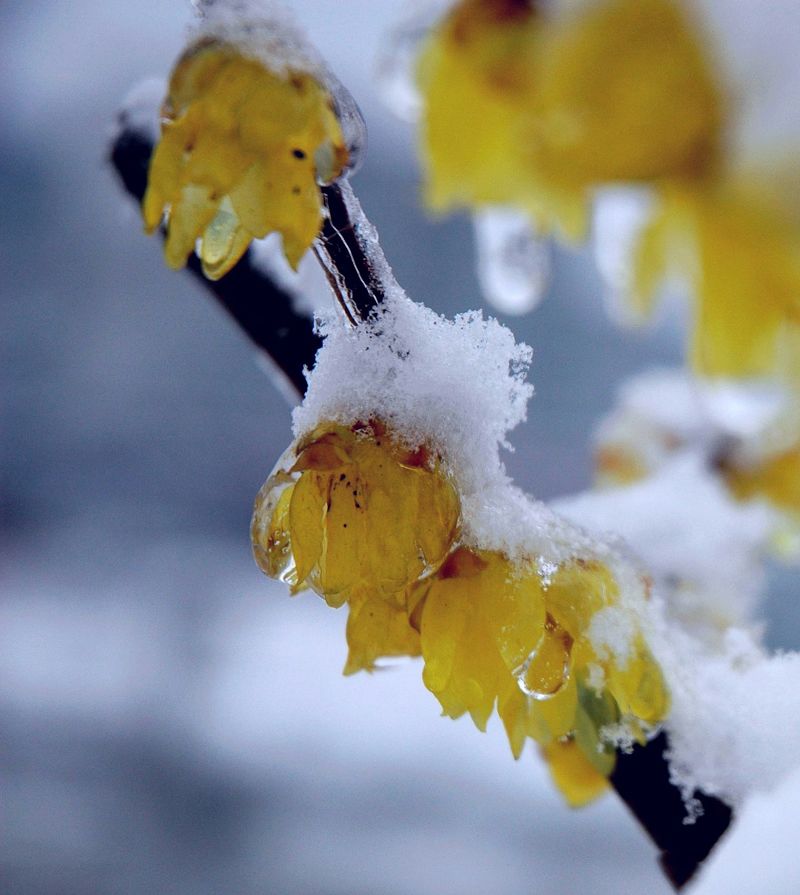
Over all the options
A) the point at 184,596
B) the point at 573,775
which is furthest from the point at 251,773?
the point at 573,775

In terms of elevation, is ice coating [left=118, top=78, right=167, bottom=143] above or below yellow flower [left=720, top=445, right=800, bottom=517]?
above

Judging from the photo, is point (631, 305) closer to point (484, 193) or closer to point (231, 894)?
point (484, 193)

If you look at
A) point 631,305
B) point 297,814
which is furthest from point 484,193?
point 297,814

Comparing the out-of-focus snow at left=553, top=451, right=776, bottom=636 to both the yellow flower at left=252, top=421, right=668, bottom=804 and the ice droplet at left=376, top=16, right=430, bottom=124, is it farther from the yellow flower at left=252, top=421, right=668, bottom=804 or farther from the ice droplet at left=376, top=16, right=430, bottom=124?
the ice droplet at left=376, top=16, right=430, bottom=124

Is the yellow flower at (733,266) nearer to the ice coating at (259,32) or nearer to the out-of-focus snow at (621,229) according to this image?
the out-of-focus snow at (621,229)

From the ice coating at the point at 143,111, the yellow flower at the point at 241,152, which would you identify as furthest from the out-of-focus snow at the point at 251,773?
the yellow flower at the point at 241,152

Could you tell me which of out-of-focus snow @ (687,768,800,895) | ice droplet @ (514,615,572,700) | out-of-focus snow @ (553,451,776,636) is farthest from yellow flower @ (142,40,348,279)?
out-of-focus snow @ (553,451,776,636)

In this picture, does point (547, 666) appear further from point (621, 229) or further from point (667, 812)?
point (621, 229)

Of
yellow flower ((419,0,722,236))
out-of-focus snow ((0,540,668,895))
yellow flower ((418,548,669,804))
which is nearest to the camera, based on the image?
yellow flower ((419,0,722,236))
